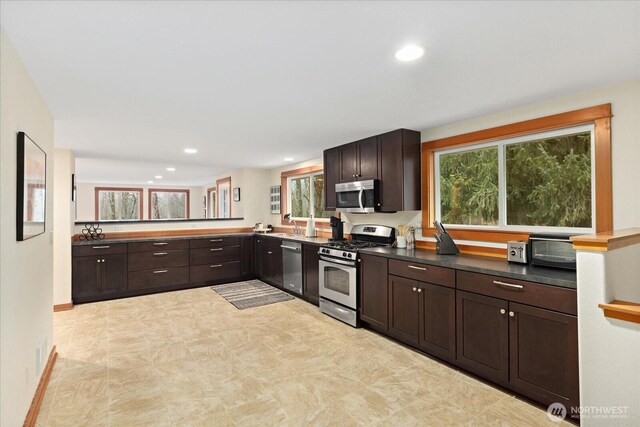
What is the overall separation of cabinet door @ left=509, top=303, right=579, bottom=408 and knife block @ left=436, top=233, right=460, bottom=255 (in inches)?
37.1

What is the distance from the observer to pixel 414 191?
3.72 meters

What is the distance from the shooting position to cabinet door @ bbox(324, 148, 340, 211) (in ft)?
15.2

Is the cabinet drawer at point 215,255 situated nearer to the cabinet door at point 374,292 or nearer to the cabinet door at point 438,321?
the cabinet door at point 374,292

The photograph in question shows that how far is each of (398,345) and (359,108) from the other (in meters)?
2.29

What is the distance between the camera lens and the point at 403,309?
317cm

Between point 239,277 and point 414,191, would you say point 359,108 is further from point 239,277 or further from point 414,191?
point 239,277

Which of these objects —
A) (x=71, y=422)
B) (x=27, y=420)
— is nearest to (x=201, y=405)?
(x=71, y=422)

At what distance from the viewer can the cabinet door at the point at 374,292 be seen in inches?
133

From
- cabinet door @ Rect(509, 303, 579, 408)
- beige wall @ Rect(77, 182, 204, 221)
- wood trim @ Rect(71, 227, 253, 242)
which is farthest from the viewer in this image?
beige wall @ Rect(77, 182, 204, 221)

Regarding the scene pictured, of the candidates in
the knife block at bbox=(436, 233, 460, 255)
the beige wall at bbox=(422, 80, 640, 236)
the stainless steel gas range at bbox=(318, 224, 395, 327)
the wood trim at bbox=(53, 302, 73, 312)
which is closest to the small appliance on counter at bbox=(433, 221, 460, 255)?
the knife block at bbox=(436, 233, 460, 255)

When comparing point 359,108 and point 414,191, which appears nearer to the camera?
point 359,108

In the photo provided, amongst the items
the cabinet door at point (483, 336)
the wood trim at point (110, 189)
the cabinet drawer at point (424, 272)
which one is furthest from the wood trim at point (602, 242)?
the wood trim at point (110, 189)

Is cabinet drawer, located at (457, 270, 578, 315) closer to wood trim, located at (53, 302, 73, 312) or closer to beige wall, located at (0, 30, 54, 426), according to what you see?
beige wall, located at (0, 30, 54, 426)

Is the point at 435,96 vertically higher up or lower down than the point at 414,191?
higher up
